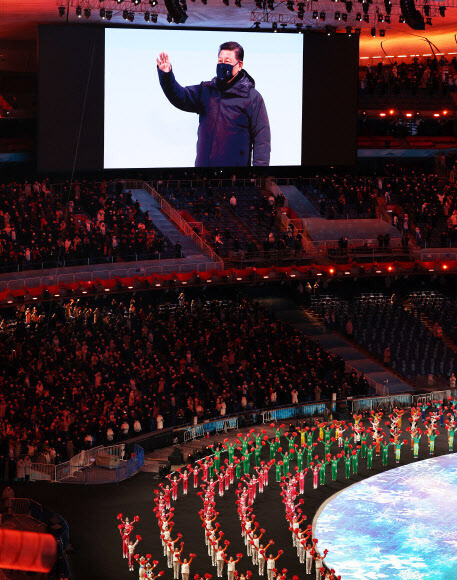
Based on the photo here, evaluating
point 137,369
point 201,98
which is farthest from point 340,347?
point 201,98

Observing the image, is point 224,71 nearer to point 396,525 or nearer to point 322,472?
point 322,472

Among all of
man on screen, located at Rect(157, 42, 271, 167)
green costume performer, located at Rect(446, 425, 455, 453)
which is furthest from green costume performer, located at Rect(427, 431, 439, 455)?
man on screen, located at Rect(157, 42, 271, 167)

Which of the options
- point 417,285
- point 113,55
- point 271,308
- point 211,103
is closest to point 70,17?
point 113,55

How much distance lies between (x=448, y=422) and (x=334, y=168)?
17008 millimetres

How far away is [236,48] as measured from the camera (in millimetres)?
39344

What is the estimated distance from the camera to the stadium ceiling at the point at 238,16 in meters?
34.0

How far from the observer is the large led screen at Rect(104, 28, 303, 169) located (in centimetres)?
3816

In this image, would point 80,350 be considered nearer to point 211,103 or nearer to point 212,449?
point 212,449

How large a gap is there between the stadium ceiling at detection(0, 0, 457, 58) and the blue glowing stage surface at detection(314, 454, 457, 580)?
15.4m

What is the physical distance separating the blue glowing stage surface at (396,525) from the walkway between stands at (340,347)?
19.4ft

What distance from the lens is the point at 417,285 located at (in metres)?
38.7

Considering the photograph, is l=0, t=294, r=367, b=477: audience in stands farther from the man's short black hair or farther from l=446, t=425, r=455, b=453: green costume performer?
the man's short black hair

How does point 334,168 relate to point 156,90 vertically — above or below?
below

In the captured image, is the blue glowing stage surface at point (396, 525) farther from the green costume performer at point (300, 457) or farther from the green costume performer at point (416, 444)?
the green costume performer at point (300, 457)
